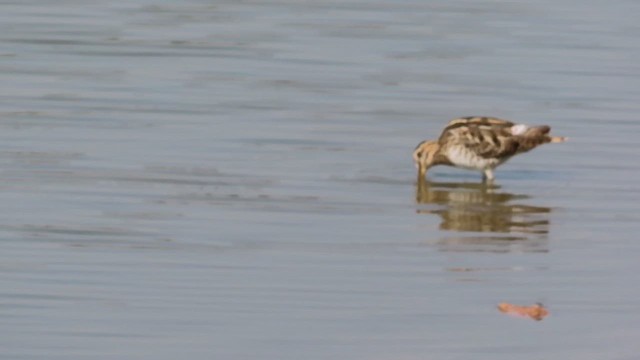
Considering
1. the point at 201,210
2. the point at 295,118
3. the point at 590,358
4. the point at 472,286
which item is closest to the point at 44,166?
the point at 201,210

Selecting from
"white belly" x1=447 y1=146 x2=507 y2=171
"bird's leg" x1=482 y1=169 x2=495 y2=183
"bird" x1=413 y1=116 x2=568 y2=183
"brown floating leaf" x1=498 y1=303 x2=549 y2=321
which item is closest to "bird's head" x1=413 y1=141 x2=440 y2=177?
"bird" x1=413 y1=116 x2=568 y2=183

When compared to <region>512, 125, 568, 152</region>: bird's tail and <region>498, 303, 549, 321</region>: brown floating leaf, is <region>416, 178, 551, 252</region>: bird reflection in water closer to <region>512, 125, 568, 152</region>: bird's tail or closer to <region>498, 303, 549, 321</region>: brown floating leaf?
<region>512, 125, 568, 152</region>: bird's tail

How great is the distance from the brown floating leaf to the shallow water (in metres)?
0.08

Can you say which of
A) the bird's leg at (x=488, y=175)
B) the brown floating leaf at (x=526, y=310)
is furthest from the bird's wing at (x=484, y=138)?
the brown floating leaf at (x=526, y=310)

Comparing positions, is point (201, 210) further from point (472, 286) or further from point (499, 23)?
point (499, 23)

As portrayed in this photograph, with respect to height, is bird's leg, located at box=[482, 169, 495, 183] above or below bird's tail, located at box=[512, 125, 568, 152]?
below

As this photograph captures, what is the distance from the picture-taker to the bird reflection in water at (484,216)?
44.4 ft

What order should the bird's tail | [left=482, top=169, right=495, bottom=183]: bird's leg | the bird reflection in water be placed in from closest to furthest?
the bird reflection in water
the bird's tail
[left=482, top=169, right=495, bottom=183]: bird's leg

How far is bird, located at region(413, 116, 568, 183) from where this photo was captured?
16.2m

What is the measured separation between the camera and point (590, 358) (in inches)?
402

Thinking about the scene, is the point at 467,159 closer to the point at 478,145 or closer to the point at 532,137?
the point at 478,145

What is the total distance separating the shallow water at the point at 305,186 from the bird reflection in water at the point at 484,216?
0.04 metres

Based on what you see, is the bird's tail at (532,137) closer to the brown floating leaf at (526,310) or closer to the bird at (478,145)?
the bird at (478,145)

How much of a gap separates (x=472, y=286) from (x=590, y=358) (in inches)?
68.4
